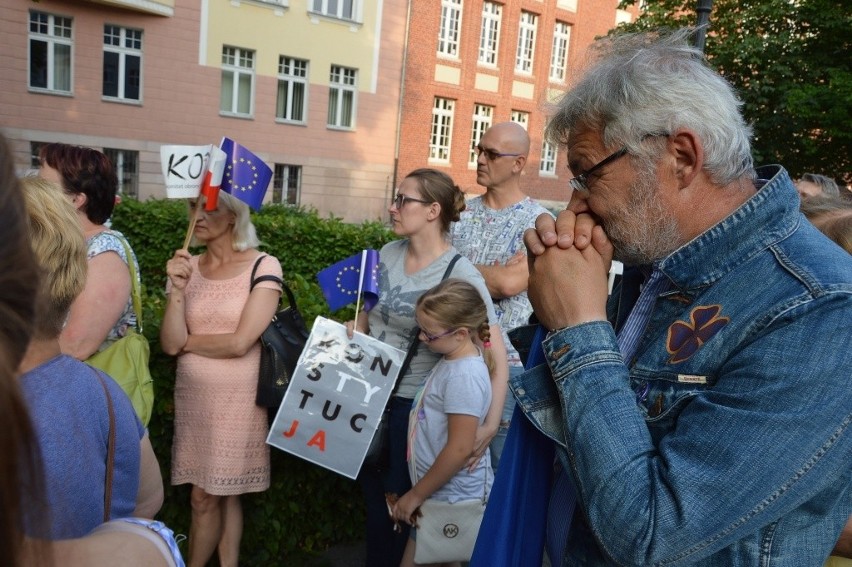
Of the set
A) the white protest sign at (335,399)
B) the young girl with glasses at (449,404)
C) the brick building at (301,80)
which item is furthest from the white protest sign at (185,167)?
the brick building at (301,80)

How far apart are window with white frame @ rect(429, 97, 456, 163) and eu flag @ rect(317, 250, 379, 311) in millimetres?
24625

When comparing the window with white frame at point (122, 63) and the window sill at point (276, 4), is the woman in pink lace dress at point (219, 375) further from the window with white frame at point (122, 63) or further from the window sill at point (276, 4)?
the window sill at point (276, 4)

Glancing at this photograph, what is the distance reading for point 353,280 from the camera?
341cm

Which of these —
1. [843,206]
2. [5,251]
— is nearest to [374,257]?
[843,206]

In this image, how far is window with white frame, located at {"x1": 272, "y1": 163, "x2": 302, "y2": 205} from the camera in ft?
81.9

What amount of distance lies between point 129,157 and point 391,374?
69.2 feet

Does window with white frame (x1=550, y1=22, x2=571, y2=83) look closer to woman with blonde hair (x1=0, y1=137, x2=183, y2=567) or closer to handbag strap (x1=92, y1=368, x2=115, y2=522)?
handbag strap (x1=92, y1=368, x2=115, y2=522)

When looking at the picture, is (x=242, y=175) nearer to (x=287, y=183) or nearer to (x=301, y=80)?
(x=287, y=183)

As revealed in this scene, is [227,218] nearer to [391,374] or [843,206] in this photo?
[391,374]

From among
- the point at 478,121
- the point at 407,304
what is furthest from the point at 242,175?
the point at 478,121

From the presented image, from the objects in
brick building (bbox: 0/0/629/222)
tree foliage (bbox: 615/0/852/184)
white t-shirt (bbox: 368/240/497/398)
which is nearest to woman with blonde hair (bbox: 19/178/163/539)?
white t-shirt (bbox: 368/240/497/398)

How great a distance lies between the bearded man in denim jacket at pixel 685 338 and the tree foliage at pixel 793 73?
516 inches

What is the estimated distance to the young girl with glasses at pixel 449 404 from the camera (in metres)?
2.92

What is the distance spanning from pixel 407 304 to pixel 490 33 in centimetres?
2715
